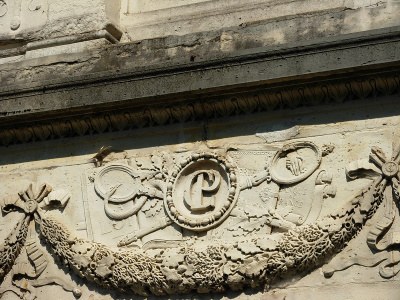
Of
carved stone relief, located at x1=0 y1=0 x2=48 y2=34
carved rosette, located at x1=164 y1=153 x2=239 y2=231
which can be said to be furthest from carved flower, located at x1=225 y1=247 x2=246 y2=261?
carved stone relief, located at x1=0 y1=0 x2=48 y2=34

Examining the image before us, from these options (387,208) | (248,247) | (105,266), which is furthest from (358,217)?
(105,266)

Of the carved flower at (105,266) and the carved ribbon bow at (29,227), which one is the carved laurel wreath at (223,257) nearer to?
the carved flower at (105,266)

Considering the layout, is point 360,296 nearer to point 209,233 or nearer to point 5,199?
point 209,233

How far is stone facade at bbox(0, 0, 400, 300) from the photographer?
7.21 m

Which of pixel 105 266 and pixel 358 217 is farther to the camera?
pixel 105 266

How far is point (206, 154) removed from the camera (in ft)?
25.2

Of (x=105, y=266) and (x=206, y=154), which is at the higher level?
(x=206, y=154)

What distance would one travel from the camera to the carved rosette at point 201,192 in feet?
24.7

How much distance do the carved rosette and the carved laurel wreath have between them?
203 mm

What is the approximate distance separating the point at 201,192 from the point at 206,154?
256mm

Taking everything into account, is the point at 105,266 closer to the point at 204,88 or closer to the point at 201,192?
the point at 201,192

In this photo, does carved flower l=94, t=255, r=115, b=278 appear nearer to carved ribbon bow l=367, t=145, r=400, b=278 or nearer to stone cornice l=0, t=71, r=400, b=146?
stone cornice l=0, t=71, r=400, b=146

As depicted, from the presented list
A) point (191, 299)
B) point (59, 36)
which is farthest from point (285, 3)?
point (191, 299)

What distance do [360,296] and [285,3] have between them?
2.27 meters
